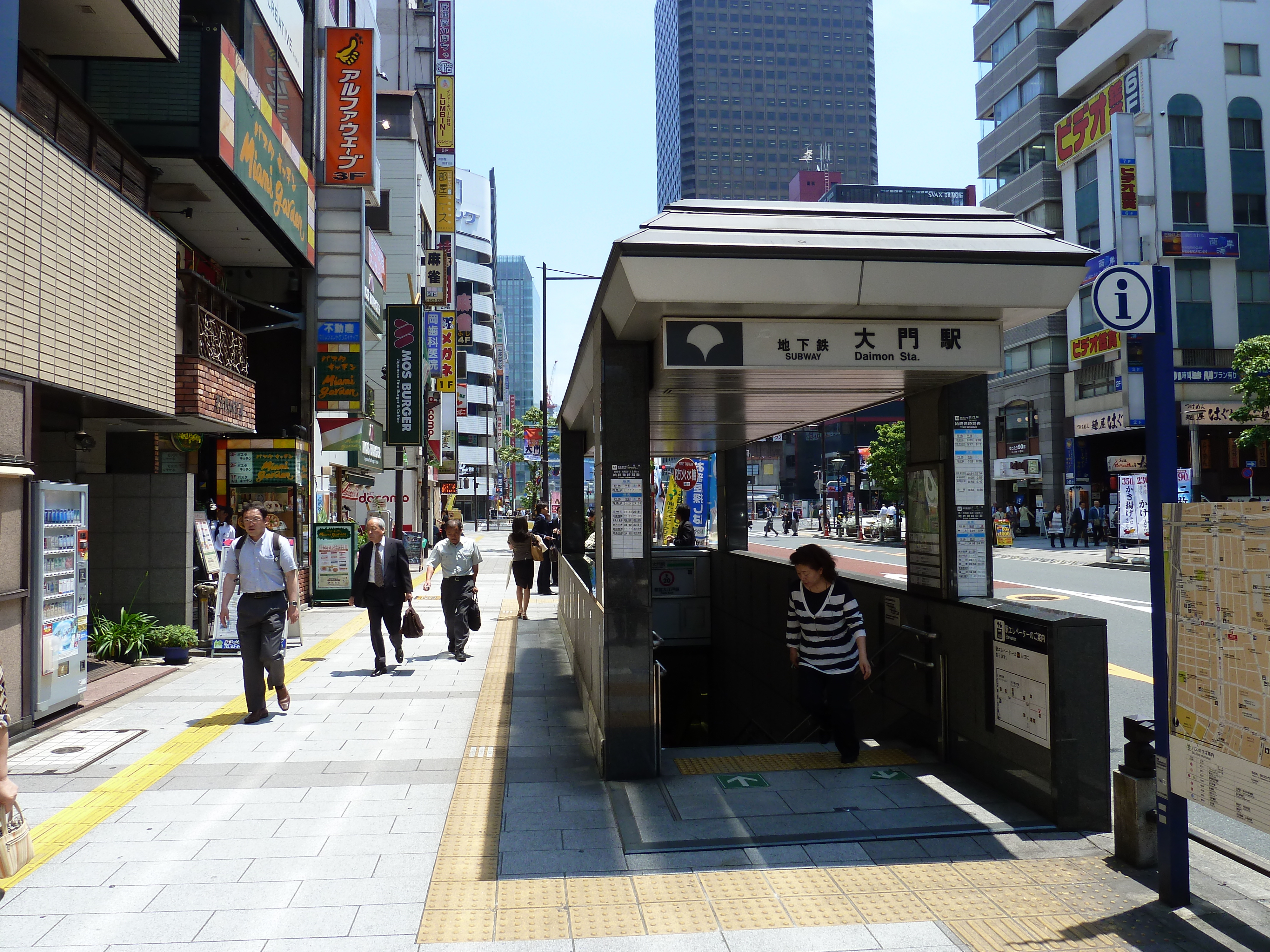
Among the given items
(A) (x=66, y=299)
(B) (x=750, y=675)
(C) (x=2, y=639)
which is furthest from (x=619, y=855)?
(A) (x=66, y=299)

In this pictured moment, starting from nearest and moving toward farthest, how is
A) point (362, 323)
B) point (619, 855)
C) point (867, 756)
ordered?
1. point (619, 855)
2. point (867, 756)
3. point (362, 323)

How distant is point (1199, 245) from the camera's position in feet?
137

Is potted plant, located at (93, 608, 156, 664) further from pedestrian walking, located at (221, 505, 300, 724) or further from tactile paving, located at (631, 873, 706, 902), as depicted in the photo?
tactile paving, located at (631, 873, 706, 902)

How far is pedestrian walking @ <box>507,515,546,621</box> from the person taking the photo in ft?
47.5

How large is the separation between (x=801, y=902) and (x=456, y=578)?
24.4 ft

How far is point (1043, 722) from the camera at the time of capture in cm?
489

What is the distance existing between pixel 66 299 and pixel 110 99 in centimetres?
503

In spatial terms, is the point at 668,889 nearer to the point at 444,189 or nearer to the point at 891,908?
the point at 891,908

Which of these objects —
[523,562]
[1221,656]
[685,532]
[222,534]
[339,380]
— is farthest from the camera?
[339,380]

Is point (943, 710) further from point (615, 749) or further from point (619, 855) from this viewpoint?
point (619, 855)

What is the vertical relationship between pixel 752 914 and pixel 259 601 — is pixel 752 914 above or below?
below

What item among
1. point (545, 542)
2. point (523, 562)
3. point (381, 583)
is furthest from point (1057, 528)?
point (381, 583)

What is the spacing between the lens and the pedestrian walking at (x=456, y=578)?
10766 mm

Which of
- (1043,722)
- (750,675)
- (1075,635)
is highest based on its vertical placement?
(1075,635)
